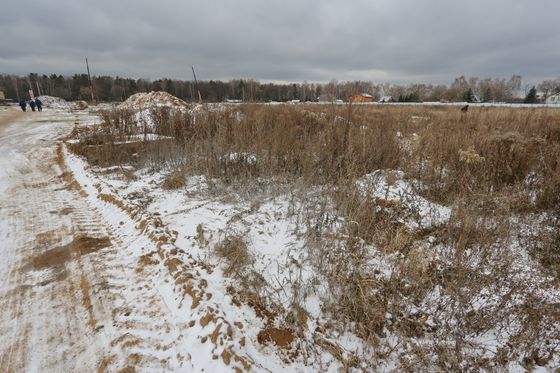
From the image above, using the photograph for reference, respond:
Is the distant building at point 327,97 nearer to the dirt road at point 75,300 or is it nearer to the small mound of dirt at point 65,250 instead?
the dirt road at point 75,300

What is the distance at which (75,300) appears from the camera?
249cm

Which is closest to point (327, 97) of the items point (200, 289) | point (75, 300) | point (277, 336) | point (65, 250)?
point (200, 289)

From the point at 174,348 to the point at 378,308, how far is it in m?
1.62

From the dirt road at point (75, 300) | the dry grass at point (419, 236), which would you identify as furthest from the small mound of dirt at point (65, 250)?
the dry grass at point (419, 236)

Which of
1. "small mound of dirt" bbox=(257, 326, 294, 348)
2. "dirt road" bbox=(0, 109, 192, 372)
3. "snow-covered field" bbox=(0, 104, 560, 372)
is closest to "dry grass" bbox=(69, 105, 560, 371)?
"snow-covered field" bbox=(0, 104, 560, 372)

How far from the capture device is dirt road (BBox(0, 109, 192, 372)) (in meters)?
1.97

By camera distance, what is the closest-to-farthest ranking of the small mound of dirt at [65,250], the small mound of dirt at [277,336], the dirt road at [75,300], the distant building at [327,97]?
1. the dirt road at [75,300]
2. the small mound of dirt at [277,336]
3. the small mound of dirt at [65,250]
4. the distant building at [327,97]

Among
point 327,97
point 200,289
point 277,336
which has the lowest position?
point 277,336

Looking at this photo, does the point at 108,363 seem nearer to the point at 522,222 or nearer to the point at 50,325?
the point at 50,325

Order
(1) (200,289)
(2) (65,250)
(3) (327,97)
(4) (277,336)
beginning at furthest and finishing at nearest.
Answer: (3) (327,97)
(2) (65,250)
(1) (200,289)
(4) (277,336)

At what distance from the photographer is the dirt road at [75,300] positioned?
1.97m

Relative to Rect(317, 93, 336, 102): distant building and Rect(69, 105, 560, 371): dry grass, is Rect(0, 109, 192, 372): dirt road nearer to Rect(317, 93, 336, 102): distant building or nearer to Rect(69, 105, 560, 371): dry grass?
Rect(69, 105, 560, 371): dry grass

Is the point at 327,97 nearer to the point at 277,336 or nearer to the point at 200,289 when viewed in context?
the point at 200,289

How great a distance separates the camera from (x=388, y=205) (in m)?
3.88
